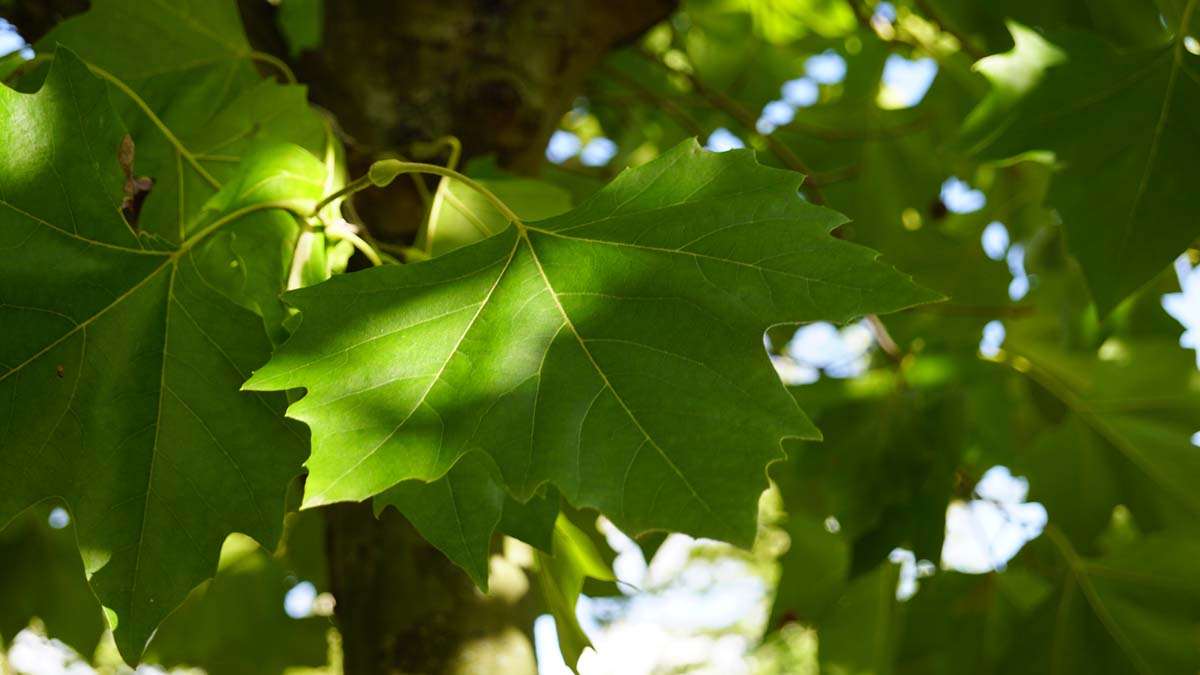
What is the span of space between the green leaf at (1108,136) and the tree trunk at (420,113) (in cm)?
68

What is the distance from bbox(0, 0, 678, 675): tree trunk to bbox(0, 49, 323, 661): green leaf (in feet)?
1.40

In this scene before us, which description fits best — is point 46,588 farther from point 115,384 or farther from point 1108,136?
point 1108,136

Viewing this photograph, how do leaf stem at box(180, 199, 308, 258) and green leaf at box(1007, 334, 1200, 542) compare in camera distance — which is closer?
leaf stem at box(180, 199, 308, 258)

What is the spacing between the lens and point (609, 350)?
779 millimetres

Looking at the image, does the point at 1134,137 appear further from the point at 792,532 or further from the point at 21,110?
the point at 21,110

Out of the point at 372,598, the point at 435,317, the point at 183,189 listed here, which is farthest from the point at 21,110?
the point at 372,598

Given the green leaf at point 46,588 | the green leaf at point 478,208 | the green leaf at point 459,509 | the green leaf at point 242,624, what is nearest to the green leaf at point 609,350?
the green leaf at point 459,509

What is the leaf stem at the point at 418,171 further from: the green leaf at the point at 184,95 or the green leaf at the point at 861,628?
the green leaf at the point at 861,628

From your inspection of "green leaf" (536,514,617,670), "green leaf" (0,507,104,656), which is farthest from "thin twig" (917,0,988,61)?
"green leaf" (0,507,104,656)

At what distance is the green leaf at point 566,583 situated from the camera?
106 cm

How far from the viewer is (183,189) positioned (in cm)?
103

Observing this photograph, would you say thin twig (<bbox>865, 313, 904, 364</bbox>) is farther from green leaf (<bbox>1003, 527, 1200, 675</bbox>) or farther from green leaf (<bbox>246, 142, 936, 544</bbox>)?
green leaf (<bbox>246, 142, 936, 544</bbox>)

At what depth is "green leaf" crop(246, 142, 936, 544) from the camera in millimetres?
721

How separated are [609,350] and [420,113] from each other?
854mm
